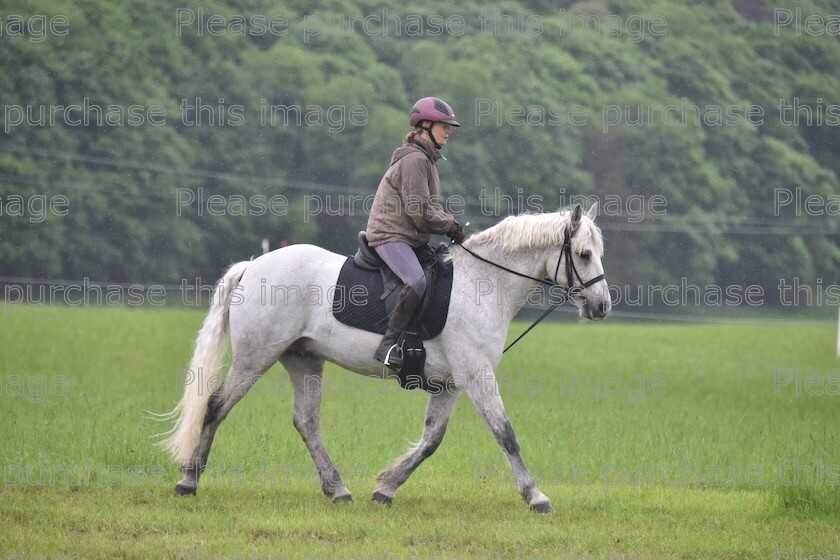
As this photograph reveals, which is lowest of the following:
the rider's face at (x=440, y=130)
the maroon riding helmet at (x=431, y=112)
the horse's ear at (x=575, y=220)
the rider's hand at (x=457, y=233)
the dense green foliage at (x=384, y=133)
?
the dense green foliage at (x=384, y=133)

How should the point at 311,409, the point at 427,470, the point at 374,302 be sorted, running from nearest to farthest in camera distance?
the point at 374,302
the point at 311,409
the point at 427,470

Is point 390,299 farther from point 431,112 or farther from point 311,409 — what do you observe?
point 431,112

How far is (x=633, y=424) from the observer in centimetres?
1390

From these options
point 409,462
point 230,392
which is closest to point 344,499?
point 409,462

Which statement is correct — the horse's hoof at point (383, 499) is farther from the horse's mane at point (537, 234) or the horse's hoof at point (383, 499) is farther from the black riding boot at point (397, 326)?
the horse's mane at point (537, 234)

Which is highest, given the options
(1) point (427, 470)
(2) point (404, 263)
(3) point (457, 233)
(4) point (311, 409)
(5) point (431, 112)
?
(5) point (431, 112)

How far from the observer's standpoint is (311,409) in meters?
9.52

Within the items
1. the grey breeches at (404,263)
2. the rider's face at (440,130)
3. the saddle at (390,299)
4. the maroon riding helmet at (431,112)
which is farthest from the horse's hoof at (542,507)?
the maroon riding helmet at (431,112)

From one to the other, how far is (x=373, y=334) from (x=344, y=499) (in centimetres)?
138

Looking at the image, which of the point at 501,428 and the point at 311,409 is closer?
the point at 501,428

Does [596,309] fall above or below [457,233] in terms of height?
below

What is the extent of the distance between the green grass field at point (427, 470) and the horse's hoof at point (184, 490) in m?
0.11

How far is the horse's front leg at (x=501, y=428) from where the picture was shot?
8625 millimetres

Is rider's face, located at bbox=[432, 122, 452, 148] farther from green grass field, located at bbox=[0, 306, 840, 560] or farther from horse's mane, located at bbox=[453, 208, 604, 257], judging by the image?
green grass field, located at bbox=[0, 306, 840, 560]
